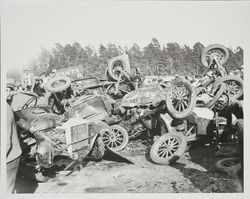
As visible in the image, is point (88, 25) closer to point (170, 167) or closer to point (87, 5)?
point (87, 5)

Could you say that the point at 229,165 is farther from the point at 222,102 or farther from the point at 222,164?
the point at 222,102

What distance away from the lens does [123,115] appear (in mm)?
4602

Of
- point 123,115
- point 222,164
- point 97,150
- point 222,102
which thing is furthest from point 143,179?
point 222,102

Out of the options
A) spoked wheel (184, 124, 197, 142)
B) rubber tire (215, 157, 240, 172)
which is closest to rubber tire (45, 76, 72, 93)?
spoked wheel (184, 124, 197, 142)

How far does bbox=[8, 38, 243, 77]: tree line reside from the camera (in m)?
4.06

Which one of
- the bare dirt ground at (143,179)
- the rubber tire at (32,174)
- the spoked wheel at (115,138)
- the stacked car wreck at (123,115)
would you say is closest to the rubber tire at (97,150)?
the stacked car wreck at (123,115)

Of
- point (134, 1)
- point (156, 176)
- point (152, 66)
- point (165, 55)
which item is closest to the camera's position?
point (156, 176)

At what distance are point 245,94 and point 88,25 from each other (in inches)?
86.4

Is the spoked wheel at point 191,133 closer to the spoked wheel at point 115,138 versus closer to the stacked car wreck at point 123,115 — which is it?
the stacked car wreck at point 123,115

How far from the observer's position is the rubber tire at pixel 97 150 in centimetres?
375

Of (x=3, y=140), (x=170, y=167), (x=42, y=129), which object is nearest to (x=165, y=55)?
(x=170, y=167)

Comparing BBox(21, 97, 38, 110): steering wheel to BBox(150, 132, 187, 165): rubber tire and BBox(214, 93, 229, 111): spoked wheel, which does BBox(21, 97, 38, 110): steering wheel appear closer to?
BBox(150, 132, 187, 165): rubber tire

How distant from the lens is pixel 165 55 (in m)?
4.29

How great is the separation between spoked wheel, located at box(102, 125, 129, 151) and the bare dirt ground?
362 mm
